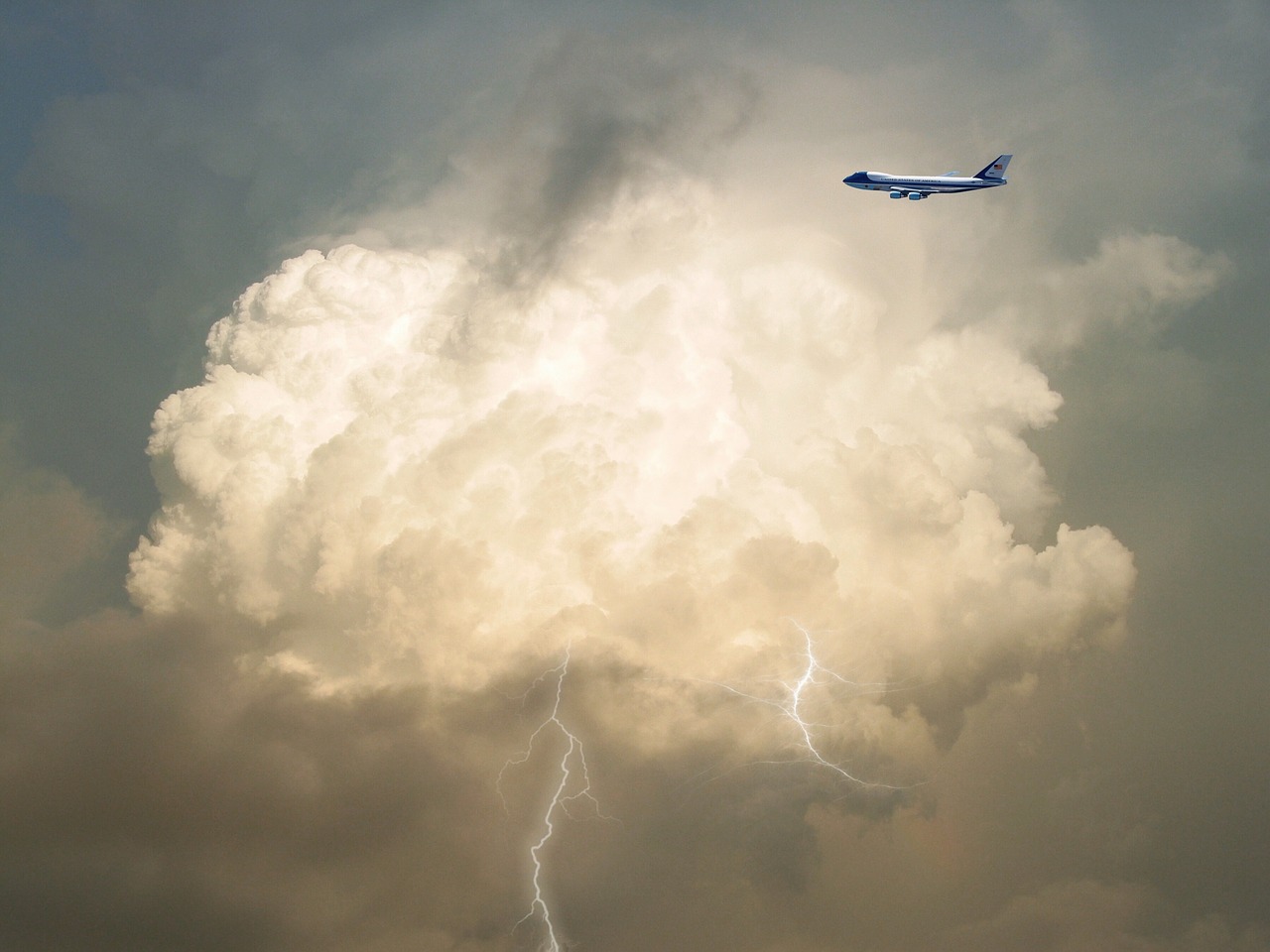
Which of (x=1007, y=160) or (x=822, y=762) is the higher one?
(x=1007, y=160)

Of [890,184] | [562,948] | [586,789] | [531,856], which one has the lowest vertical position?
[562,948]

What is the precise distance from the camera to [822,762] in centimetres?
8050

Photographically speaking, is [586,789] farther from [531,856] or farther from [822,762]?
[822,762]

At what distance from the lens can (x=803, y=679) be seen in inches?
3162

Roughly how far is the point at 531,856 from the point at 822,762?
30.9 metres

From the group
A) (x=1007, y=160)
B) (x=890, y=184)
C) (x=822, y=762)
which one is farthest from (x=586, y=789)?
(x=1007, y=160)

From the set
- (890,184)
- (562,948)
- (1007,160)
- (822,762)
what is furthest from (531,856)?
(1007,160)

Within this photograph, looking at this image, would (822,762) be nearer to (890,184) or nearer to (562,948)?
(562,948)

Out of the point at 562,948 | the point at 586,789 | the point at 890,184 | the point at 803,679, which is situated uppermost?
the point at 890,184

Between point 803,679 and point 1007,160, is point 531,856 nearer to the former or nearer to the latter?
point 803,679

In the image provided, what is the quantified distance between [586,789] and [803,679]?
24.5 m

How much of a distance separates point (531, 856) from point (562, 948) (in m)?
8.87

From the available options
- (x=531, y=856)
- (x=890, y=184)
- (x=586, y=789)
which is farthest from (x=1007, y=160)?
(x=531, y=856)

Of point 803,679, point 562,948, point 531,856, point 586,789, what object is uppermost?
point 803,679
